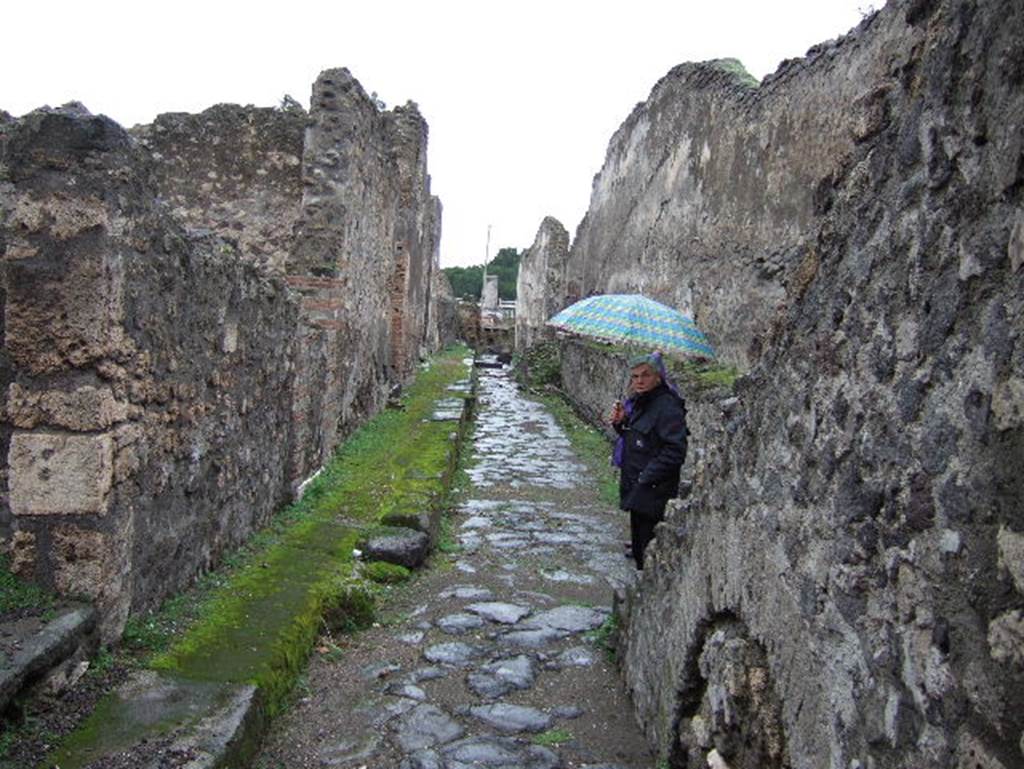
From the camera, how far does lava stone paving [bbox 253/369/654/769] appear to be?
10.6 feet

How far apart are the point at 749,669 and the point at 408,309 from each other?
12171 mm

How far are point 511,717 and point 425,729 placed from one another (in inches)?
14.5

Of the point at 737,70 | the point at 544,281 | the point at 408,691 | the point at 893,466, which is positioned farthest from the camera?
the point at 544,281

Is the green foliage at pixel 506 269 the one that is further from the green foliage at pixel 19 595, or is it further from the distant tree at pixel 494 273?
the green foliage at pixel 19 595

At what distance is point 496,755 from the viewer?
322 centimetres

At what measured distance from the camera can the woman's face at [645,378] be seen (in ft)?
16.5

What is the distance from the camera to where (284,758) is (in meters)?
3.09

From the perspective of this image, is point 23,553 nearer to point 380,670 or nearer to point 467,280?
point 380,670

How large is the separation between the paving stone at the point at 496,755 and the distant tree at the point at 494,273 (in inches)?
2395

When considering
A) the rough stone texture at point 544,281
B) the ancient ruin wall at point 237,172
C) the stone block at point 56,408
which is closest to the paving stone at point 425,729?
the stone block at point 56,408

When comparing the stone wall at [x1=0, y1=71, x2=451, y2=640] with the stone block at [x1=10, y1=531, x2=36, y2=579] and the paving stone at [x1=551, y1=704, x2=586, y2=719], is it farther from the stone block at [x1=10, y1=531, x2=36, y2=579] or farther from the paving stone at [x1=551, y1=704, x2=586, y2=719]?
the paving stone at [x1=551, y1=704, x2=586, y2=719]

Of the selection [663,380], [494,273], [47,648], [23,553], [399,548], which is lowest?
[399,548]

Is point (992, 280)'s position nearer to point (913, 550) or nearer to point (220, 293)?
point (913, 550)

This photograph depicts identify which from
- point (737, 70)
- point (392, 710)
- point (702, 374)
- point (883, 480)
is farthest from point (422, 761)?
point (737, 70)
